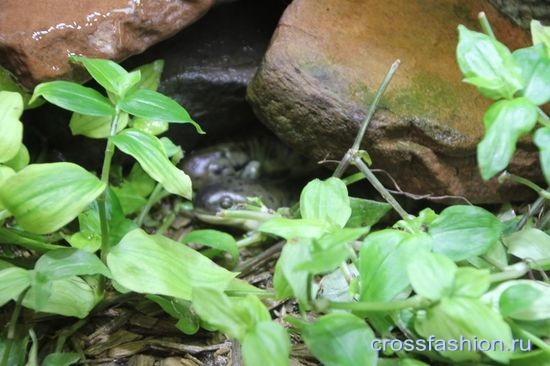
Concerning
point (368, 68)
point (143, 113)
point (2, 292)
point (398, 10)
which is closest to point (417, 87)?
point (368, 68)

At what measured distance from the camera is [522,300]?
1.20 metres

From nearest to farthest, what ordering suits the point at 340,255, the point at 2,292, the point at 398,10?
1. the point at 340,255
2. the point at 2,292
3. the point at 398,10

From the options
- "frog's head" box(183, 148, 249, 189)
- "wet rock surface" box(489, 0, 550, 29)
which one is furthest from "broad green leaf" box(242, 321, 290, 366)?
"frog's head" box(183, 148, 249, 189)

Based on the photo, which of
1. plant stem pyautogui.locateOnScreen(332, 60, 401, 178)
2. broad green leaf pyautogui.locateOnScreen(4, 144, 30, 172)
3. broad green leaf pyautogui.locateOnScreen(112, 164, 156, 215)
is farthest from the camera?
broad green leaf pyautogui.locateOnScreen(112, 164, 156, 215)

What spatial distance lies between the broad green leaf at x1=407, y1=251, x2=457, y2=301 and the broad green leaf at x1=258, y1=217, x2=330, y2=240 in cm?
24

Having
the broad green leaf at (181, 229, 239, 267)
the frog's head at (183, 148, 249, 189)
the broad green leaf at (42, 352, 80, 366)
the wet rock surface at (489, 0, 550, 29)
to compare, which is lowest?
the frog's head at (183, 148, 249, 189)

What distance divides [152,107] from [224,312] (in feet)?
1.88

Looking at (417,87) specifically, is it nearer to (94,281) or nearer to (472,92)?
(472,92)

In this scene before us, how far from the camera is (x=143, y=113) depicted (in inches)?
58.0

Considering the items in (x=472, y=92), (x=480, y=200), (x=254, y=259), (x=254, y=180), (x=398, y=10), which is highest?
(x=398, y=10)

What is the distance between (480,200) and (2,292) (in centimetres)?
145

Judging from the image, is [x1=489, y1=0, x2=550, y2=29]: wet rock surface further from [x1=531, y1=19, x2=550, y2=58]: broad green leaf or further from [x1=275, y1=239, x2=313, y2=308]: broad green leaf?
[x1=275, y1=239, x2=313, y2=308]: broad green leaf

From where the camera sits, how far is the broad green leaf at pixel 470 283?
1.13 m

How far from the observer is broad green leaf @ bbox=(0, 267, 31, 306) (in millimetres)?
1354
